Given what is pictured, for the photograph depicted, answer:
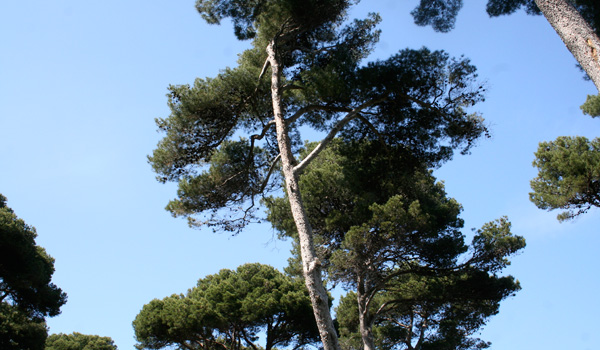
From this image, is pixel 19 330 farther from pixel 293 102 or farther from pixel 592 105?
pixel 592 105

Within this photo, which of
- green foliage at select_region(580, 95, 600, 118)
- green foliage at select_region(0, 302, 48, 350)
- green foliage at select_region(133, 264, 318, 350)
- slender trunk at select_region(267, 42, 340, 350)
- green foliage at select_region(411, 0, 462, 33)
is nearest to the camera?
slender trunk at select_region(267, 42, 340, 350)

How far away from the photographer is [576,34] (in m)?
4.96

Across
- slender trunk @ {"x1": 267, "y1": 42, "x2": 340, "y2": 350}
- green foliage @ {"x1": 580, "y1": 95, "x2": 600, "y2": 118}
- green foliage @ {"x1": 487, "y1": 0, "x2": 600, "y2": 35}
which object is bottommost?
slender trunk @ {"x1": 267, "y1": 42, "x2": 340, "y2": 350}

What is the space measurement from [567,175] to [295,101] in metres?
7.46

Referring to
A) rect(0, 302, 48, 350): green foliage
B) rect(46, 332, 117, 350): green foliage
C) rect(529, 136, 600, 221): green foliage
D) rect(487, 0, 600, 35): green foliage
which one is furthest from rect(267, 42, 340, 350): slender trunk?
rect(46, 332, 117, 350): green foliage

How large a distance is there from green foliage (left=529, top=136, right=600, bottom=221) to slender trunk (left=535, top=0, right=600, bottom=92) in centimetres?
679

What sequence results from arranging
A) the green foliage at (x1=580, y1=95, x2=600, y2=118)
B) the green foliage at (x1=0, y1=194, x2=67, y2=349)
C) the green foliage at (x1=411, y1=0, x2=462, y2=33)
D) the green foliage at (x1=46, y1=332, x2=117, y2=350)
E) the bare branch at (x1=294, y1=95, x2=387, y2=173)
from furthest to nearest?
1. the green foliage at (x1=46, y1=332, x2=117, y2=350)
2. the green foliage at (x1=580, y1=95, x2=600, y2=118)
3. the green foliage at (x1=0, y1=194, x2=67, y2=349)
4. the green foliage at (x1=411, y1=0, x2=462, y2=33)
5. the bare branch at (x1=294, y1=95, x2=387, y2=173)

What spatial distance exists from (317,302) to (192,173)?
465 cm

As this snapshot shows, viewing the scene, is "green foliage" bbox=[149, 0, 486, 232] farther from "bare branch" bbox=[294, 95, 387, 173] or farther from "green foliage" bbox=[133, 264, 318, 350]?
"green foliage" bbox=[133, 264, 318, 350]

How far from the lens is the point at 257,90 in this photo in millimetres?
8414

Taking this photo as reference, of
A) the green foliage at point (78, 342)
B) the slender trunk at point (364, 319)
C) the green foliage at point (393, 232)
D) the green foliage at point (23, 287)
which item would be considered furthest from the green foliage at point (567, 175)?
the green foliage at point (78, 342)

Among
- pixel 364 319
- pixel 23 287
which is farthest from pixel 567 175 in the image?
pixel 23 287

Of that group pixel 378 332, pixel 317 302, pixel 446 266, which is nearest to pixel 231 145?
pixel 317 302

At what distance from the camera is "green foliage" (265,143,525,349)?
9.70 meters
